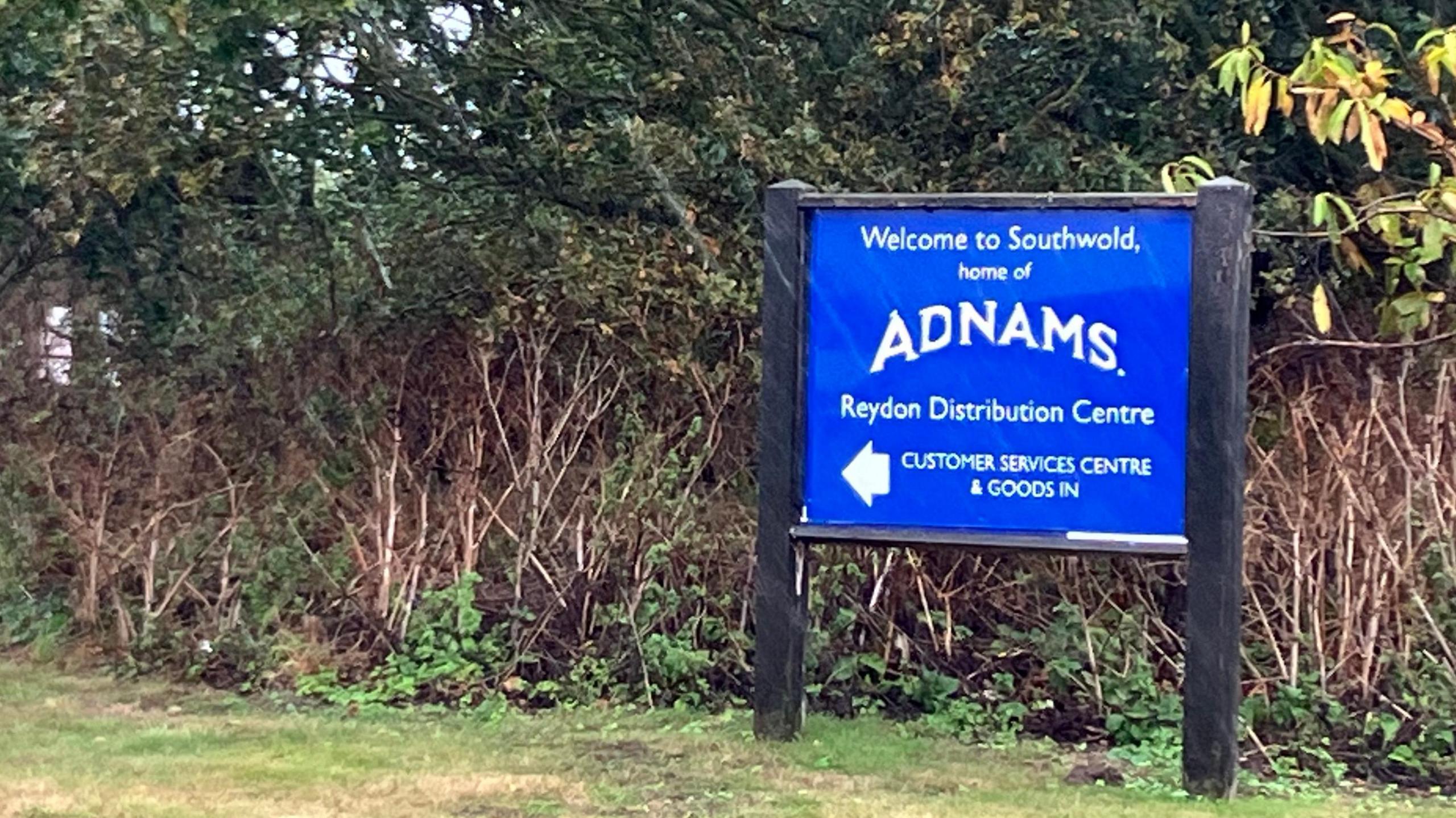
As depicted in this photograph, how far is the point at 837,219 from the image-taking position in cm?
707

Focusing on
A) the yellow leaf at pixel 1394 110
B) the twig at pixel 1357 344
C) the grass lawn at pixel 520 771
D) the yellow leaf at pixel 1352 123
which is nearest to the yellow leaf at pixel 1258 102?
the yellow leaf at pixel 1352 123

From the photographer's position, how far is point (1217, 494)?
637 cm

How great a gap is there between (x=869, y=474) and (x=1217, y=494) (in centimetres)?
136

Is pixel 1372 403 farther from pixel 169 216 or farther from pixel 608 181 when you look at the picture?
pixel 169 216

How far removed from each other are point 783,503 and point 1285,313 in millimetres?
2772

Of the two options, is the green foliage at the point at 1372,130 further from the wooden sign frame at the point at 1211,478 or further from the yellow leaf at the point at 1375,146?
the wooden sign frame at the point at 1211,478

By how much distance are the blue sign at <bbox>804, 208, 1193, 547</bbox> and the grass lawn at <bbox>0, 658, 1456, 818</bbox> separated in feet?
3.26

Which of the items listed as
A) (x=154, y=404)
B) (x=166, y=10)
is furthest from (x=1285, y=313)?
(x=154, y=404)

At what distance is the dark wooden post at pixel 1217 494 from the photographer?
20.9ft

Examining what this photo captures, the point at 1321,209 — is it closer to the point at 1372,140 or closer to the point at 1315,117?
the point at 1372,140

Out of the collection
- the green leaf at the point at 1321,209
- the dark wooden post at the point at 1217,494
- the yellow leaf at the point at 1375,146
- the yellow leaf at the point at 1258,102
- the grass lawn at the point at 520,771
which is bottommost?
the grass lawn at the point at 520,771

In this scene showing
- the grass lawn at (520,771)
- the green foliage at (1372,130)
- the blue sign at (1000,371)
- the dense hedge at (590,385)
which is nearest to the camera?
the green foliage at (1372,130)

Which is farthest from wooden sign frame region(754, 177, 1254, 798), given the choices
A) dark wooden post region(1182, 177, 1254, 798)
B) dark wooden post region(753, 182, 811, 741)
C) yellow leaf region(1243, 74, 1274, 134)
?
dark wooden post region(753, 182, 811, 741)

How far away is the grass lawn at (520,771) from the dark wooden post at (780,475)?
24 centimetres
